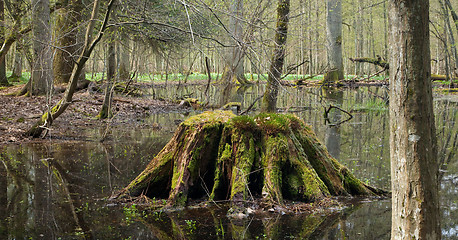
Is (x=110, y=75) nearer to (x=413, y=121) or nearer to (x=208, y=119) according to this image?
(x=208, y=119)

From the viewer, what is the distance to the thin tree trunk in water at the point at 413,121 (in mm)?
2965

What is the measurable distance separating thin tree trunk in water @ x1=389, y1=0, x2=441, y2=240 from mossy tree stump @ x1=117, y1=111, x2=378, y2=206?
8.28 feet

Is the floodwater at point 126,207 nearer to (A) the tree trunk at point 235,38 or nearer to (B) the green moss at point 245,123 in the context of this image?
(B) the green moss at point 245,123

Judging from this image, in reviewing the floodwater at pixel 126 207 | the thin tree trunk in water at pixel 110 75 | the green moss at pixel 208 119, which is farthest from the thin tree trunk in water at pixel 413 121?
the thin tree trunk in water at pixel 110 75

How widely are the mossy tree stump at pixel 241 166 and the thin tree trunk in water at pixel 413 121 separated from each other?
2.52 metres

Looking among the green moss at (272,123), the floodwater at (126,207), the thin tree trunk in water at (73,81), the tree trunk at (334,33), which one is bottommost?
the floodwater at (126,207)

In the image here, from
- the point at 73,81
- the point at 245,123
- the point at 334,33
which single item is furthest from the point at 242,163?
the point at 334,33

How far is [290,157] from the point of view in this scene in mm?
5836

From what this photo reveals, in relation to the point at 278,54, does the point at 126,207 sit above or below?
below

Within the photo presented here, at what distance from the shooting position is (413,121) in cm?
301

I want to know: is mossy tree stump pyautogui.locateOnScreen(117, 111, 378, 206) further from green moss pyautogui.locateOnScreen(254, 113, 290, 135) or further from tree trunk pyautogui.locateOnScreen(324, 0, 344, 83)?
tree trunk pyautogui.locateOnScreen(324, 0, 344, 83)

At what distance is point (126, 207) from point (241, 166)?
1.64 m

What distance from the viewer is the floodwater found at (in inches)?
181

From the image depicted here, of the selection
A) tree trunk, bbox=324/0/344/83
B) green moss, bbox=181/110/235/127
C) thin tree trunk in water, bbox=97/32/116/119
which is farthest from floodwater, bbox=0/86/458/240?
tree trunk, bbox=324/0/344/83
